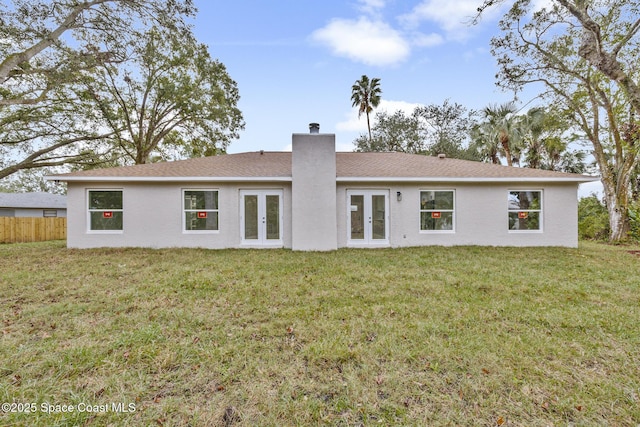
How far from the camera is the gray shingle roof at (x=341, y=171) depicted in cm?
970

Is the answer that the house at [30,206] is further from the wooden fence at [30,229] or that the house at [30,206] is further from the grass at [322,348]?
the grass at [322,348]

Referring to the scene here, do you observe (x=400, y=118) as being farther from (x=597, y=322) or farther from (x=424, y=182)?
(x=597, y=322)

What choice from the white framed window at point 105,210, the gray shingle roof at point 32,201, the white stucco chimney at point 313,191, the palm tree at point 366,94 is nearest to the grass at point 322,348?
the white stucco chimney at point 313,191

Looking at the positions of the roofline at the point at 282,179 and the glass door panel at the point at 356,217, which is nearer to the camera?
the roofline at the point at 282,179

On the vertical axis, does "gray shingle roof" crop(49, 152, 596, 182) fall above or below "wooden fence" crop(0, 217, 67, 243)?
above

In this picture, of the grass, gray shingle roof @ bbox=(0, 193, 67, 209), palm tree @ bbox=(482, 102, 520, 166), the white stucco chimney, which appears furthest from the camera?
gray shingle roof @ bbox=(0, 193, 67, 209)

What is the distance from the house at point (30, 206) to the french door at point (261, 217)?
21.8m

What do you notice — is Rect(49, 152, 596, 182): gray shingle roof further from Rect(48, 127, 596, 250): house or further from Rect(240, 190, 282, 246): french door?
Rect(240, 190, 282, 246): french door

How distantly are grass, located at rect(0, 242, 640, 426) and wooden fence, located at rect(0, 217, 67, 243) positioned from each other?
43.4 ft

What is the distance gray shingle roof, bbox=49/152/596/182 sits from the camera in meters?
9.70

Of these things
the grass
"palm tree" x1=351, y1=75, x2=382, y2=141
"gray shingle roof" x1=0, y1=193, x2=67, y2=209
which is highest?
"palm tree" x1=351, y1=75, x2=382, y2=141

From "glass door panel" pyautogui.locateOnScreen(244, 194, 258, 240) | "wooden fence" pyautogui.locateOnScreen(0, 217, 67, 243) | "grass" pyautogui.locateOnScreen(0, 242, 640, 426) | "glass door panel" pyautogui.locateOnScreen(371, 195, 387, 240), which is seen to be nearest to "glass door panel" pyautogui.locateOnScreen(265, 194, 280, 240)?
"glass door panel" pyautogui.locateOnScreen(244, 194, 258, 240)

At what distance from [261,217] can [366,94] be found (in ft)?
60.3

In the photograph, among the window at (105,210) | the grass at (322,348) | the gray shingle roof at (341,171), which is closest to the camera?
the grass at (322,348)
